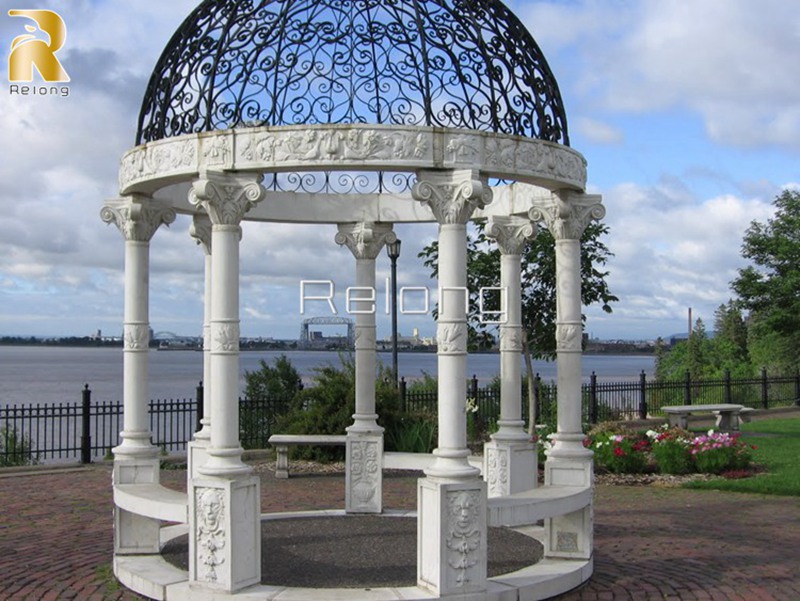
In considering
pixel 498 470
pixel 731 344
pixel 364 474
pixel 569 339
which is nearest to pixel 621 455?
pixel 498 470

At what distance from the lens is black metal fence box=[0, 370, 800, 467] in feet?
65.9

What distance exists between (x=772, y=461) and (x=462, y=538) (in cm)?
1252

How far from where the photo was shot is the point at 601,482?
16922mm

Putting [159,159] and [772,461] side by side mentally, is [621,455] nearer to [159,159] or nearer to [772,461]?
[772,461]

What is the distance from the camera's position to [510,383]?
11.8 metres

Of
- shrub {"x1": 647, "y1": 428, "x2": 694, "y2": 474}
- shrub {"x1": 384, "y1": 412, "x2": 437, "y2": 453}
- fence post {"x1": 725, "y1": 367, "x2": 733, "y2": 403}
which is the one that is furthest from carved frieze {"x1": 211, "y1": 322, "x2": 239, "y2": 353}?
fence post {"x1": 725, "y1": 367, "x2": 733, "y2": 403}

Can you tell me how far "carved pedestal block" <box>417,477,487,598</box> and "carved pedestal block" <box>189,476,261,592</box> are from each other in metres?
1.43

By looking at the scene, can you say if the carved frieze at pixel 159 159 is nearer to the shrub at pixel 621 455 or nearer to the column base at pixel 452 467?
the column base at pixel 452 467

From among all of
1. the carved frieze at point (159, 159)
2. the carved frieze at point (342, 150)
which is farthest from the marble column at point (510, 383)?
the carved frieze at point (159, 159)

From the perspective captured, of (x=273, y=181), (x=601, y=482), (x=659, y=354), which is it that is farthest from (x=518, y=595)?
(x=659, y=354)

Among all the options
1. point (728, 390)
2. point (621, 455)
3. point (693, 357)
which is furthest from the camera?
point (693, 357)

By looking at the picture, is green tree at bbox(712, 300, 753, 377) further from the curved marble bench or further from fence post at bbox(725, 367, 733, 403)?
the curved marble bench

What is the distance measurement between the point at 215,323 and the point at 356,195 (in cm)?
459

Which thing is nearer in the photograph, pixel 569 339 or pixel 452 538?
pixel 452 538
